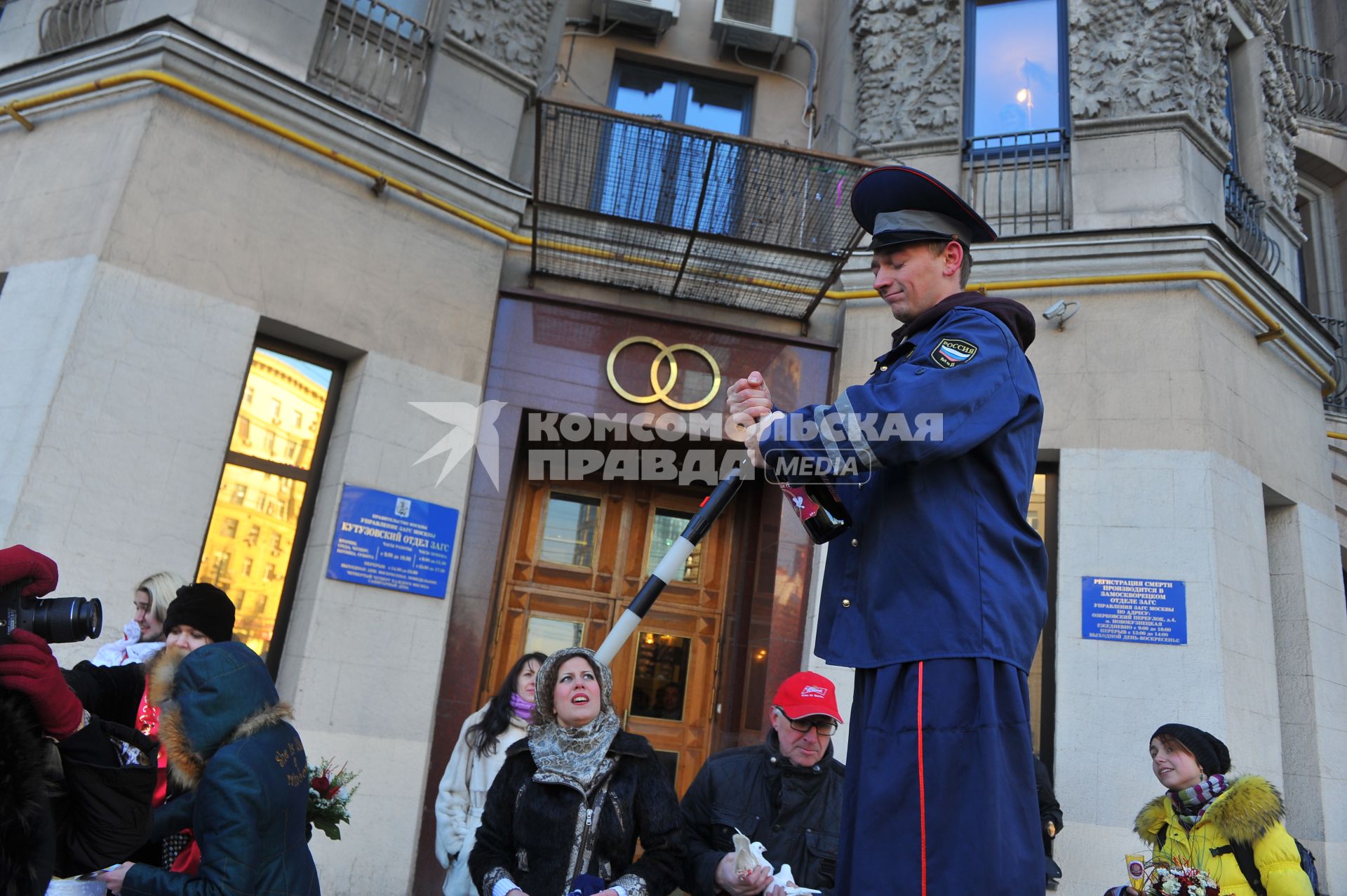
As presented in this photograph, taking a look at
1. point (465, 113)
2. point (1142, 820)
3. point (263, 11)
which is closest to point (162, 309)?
point (263, 11)

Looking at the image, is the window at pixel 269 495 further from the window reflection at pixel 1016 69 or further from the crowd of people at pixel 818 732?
the window reflection at pixel 1016 69

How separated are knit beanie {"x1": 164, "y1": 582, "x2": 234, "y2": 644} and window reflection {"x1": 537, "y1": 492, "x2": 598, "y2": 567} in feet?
13.9

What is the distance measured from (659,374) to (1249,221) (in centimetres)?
576

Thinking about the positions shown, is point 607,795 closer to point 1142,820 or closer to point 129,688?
point 129,688

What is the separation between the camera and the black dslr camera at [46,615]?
2318 mm

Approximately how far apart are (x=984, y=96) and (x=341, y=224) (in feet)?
19.9

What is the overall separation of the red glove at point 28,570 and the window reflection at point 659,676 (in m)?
6.39

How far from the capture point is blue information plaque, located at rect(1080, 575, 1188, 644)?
6922 mm

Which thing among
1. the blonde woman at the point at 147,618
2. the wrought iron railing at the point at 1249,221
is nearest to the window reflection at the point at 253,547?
the blonde woman at the point at 147,618

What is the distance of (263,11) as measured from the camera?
730 cm

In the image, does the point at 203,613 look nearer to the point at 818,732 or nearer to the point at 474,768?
the point at 474,768

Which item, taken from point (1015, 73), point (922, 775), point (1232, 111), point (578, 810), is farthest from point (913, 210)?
point (1232, 111)

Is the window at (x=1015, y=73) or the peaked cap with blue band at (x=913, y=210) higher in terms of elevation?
the window at (x=1015, y=73)

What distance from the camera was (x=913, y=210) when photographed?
2.15 meters
